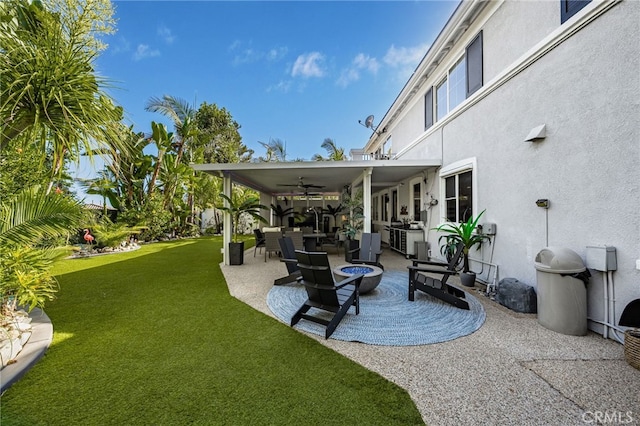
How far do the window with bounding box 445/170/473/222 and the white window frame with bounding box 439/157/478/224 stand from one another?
9 centimetres

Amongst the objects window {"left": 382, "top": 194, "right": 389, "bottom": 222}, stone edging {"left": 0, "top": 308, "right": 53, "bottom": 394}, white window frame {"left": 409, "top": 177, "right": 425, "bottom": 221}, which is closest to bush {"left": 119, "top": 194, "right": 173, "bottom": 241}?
stone edging {"left": 0, "top": 308, "right": 53, "bottom": 394}

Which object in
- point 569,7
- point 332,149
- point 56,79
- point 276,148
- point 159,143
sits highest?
point 276,148

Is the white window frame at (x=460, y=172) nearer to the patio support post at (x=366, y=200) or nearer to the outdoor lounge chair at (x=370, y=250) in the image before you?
the patio support post at (x=366, y=200)

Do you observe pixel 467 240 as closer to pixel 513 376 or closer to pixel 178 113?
pixel 513 376

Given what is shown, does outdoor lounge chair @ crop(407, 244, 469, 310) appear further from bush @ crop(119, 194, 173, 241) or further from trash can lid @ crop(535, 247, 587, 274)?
bush @ crop(119, 194, 173, 241)

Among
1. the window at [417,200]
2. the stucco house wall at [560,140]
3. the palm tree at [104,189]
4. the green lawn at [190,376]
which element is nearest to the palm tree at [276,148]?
the palm tree at [104,189]

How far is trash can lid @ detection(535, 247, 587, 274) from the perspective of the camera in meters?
3.49

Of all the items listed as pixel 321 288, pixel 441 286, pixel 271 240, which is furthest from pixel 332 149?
pixel 321 288

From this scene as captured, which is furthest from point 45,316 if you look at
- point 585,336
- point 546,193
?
point 546,193

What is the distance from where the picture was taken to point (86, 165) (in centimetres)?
285

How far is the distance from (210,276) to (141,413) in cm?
495

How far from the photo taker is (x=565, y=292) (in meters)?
3.51

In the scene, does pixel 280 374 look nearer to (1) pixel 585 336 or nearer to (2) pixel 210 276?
(1) pixel 585 336

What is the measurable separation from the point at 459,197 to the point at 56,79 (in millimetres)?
7659
